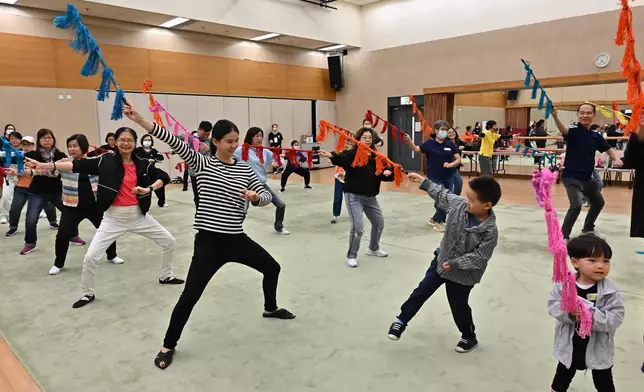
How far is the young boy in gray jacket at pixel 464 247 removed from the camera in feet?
8.46

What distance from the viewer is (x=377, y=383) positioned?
99.8 inches

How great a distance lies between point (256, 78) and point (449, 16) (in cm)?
681

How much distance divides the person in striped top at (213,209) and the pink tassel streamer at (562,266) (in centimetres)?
158

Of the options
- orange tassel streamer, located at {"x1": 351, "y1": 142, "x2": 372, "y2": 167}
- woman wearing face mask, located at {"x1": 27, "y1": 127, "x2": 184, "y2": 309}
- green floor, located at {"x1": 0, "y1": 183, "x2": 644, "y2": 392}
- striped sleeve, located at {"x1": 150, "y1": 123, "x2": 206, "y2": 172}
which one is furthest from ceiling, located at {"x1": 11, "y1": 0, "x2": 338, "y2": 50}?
striped sleeve, located at {"x1": 150, "y1": 123, "x2": 206, "y2": 172}

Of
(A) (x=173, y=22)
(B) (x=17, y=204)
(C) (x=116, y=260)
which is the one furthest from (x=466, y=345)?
(A) (x=173, y=22)

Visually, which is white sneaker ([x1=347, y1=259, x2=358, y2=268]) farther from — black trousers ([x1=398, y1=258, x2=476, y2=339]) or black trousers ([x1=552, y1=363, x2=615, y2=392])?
black trousers ([x1=552, y1=363, x2=615, y2=392])

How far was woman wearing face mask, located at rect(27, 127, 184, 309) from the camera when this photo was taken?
371 centimetres

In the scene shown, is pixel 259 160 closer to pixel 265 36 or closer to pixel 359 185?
pixel 359 185

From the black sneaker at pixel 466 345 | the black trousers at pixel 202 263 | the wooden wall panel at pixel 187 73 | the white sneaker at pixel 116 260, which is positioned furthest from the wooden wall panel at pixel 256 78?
the black sneaker at pixel 466 345

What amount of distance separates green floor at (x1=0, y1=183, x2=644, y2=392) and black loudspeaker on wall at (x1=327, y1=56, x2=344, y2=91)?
13.2 meters

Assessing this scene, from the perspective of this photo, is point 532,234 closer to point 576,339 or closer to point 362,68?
point 576,339

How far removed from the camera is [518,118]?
20.9 m

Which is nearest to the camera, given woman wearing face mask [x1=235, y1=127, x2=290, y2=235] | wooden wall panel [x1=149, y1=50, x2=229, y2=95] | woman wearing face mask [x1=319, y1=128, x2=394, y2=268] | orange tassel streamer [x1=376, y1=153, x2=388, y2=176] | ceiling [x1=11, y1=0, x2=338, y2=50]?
orange tassel streamer [x1=376, y1=153, x2=388, y2=176]

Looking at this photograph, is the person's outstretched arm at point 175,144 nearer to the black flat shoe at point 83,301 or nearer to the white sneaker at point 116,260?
the black flat shoe at point 83,301
